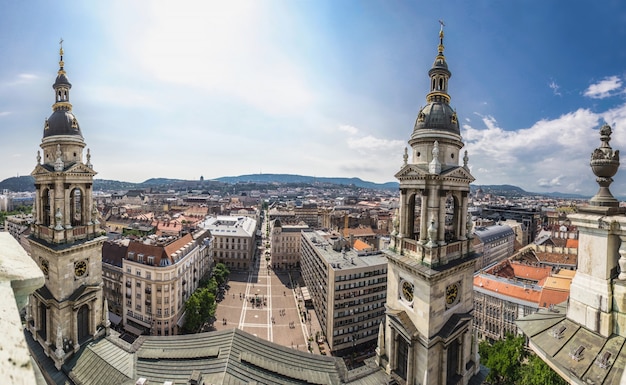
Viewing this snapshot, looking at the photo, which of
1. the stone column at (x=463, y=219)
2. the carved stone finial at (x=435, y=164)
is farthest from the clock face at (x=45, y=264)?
the stone column at (x=463, y=219)

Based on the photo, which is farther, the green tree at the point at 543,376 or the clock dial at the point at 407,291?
the green tree at the point at 543,376

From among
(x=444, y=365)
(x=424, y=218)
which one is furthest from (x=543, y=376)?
(x=424, y=218)

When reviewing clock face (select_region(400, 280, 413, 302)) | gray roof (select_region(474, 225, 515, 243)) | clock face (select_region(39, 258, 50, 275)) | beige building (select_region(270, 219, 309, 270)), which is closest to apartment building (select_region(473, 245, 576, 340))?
gray roof (select_region(474, 225, 515, 243))

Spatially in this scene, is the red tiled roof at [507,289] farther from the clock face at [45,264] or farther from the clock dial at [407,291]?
the clock face at [45,264]

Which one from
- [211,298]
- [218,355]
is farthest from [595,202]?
[211,298]

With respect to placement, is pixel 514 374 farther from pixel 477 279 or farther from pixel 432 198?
pixel 432 198

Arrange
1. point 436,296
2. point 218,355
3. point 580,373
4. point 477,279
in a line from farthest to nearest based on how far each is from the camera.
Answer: point 477,279 < point 218,355 < point 436,296 < point 580,373
